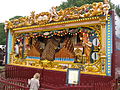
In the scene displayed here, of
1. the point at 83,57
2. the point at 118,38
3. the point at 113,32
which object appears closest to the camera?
the point at 113,32

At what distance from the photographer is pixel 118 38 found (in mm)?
7109

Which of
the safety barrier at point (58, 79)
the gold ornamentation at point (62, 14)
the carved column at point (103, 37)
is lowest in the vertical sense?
the safety barrier at point (58, 79)

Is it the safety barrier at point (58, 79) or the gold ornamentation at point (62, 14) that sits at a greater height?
the gold ornamentation at point (62, 14)

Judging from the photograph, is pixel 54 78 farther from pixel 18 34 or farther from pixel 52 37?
pixel 18 34

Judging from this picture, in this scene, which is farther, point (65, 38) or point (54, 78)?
point (65, 38)

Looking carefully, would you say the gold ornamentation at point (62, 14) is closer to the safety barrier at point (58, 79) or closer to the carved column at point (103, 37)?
the carved column at point (103, 37)

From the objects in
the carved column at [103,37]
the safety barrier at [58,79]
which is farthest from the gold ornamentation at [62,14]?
the safety barrier at [58,79]

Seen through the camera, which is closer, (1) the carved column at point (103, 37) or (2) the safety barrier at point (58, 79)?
(2) the safety barrier at point (58, 79)

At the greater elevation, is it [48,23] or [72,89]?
[48,23]

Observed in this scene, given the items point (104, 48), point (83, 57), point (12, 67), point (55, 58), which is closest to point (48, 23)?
point (55, 58)

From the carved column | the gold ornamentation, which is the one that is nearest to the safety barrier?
the carved column

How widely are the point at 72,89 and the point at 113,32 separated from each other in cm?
320

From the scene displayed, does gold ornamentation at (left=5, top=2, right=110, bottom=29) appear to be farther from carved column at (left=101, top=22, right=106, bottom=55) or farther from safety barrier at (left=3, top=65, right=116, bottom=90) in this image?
safety barrier at (left=3, top=65, right=116, bottom=90)

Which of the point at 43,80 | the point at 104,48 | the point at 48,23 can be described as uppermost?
the point at 48,23
